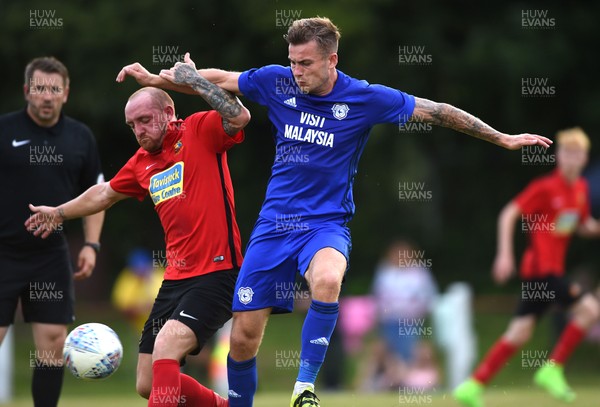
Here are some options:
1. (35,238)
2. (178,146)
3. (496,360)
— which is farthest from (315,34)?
(496,360)

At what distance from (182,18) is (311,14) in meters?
3.25

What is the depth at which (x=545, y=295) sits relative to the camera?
437 inches

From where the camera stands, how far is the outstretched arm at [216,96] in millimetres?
7117

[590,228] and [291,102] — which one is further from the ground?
[291,102]

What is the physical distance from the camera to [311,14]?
20844mm

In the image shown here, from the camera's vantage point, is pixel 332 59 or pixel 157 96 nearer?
pixel 332 59

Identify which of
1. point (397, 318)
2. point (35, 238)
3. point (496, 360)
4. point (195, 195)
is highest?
point (195, 195)

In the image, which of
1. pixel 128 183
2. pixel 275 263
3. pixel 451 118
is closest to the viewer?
pixel 275 263

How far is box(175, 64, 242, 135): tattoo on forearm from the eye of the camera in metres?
7.12

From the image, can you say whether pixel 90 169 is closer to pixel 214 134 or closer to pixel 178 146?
pixel 178 146

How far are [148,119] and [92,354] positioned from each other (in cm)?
175

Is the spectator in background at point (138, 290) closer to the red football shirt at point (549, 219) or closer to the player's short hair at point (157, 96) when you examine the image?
the red football shirt at point (549, 219)

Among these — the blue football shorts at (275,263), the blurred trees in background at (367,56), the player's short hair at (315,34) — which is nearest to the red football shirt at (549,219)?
the blue football shorts at (275,263)

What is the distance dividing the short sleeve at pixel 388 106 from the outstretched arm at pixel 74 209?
6.54ft
